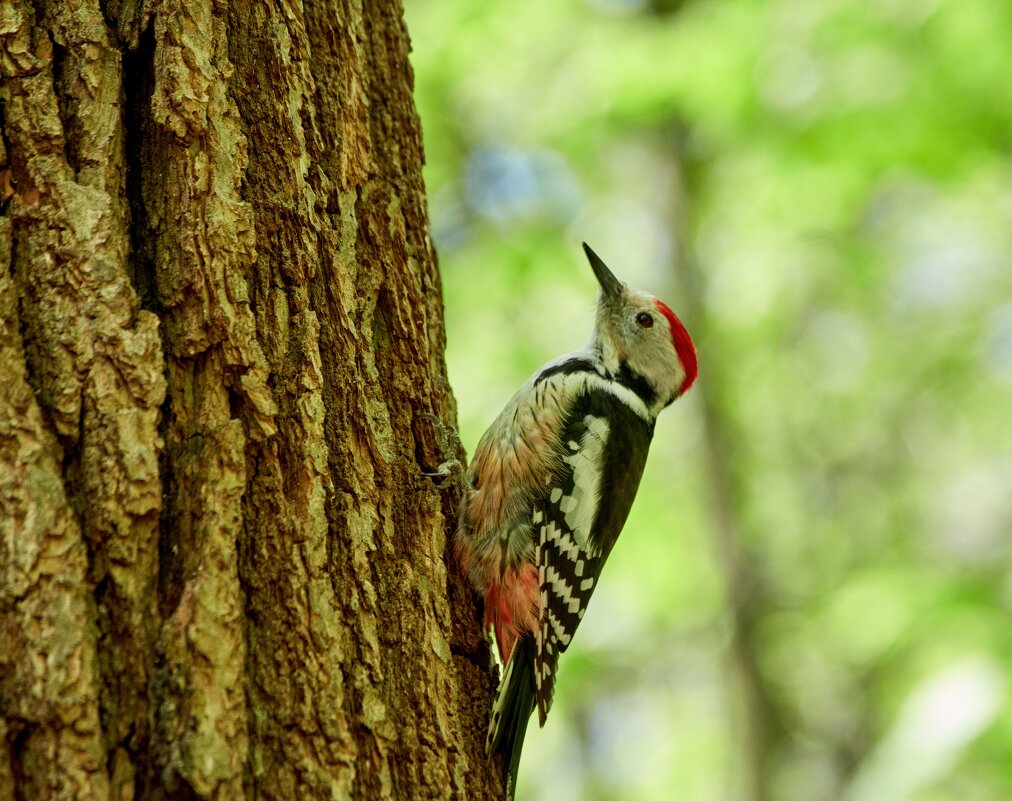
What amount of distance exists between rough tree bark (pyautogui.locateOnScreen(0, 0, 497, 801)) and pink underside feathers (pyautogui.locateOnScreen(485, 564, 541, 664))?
1.13ft

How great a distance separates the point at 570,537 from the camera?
115 inches

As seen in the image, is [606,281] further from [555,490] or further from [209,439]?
[209,439]

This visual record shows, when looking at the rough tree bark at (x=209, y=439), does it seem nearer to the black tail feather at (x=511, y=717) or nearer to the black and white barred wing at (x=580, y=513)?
the black tail feather at (x=511, y=717)

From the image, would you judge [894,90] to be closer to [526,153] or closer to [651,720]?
[526,153]

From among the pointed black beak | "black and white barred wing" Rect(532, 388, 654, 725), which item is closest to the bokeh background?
"black and white barred wing" Rect(532, 388, 654, 725)

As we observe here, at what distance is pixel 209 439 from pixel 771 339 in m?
6.47

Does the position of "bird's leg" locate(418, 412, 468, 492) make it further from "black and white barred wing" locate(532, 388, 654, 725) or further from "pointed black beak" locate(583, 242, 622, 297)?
"pointed black beak" locate(583, 242, 622, 297)

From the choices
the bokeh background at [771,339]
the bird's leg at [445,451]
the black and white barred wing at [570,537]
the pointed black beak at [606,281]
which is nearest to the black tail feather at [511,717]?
the black and white barred wing at [570,537]

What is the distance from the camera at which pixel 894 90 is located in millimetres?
4398

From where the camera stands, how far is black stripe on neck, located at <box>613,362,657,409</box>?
11.6 ft

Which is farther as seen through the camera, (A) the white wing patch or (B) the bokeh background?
(B) the bokeh background

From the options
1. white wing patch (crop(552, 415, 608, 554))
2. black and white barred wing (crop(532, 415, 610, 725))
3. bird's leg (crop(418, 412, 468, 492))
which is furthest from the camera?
white wing patch (crop(552, 415, 608, 554))

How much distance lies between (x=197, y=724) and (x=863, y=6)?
4174 millimetres

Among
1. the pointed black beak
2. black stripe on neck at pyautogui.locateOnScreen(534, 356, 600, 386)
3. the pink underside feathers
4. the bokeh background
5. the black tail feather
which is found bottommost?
the black tail feather
